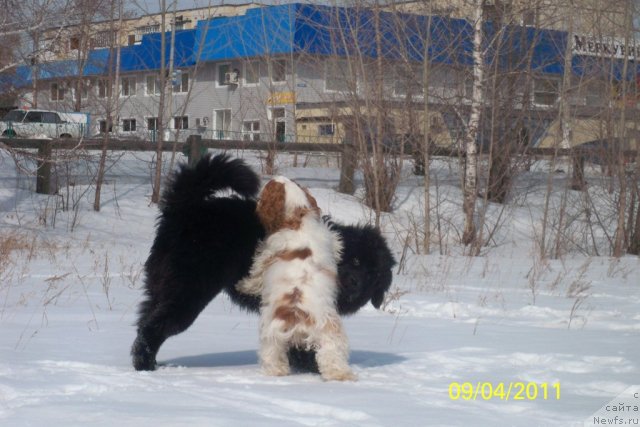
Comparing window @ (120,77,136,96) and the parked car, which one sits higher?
window @ (120,77,136,96)

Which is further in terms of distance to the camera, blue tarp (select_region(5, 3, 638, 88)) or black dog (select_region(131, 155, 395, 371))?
blue tarp (select_region(5, 3, 638, 88))

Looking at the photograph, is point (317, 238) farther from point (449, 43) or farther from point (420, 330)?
point (449, 43)

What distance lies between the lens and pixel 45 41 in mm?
15961

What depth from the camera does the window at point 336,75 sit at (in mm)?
18375

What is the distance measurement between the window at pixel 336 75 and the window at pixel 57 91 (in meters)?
9.97

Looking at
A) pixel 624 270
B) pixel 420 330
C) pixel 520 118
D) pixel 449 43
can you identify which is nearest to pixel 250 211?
pixel 420 330

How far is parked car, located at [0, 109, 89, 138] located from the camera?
22.8m

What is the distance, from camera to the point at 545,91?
20.3 m

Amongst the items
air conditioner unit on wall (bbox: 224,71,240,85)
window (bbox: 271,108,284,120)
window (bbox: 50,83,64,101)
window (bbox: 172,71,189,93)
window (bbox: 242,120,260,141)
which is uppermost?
air conditioner unit on wall (bbox: 224,71,240,85)

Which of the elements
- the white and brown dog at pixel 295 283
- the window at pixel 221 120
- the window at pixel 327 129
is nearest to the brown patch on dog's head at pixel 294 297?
the white and brown dog at pixel 295 283

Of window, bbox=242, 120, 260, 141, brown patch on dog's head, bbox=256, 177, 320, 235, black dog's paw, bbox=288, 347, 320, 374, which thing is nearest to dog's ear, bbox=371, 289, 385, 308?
black dog's paw, bbox=288, 347, 320, 374
